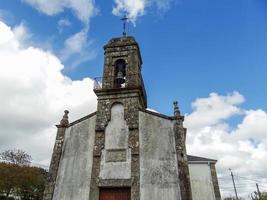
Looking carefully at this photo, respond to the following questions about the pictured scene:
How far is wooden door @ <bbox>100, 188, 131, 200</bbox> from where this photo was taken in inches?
443

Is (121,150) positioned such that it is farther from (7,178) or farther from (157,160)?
(7,178)

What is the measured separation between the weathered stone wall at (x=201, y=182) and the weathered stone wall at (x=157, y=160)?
5.92 metres

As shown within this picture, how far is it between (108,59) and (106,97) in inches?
106

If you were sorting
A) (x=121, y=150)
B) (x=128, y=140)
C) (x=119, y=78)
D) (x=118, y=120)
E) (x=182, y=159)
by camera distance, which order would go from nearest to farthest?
(x=182, y=159), (x=121, y=150), (x=128, y=140), (x=118, y=120), (x=119, y=78)

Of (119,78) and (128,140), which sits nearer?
(128,140)

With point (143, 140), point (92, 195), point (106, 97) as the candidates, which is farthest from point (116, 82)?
point (92, 195)

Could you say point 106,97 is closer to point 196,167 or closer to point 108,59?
point 108,59

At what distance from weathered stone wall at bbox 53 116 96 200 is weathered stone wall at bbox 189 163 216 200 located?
808 cm

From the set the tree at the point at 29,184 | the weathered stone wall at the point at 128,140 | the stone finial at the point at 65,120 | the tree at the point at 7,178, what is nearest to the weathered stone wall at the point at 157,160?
the weathered stone wall at the point at 128,140

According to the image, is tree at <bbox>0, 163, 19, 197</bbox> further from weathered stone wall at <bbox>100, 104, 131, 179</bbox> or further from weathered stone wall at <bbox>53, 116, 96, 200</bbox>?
weathered stone wall at <bbox>100, 104, 131, 179</bbox>

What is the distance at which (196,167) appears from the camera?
1692cm

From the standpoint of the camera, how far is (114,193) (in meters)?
11.4

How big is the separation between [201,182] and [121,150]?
24.8ft

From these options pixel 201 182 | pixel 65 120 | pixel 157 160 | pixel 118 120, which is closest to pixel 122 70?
pixel 118 120
